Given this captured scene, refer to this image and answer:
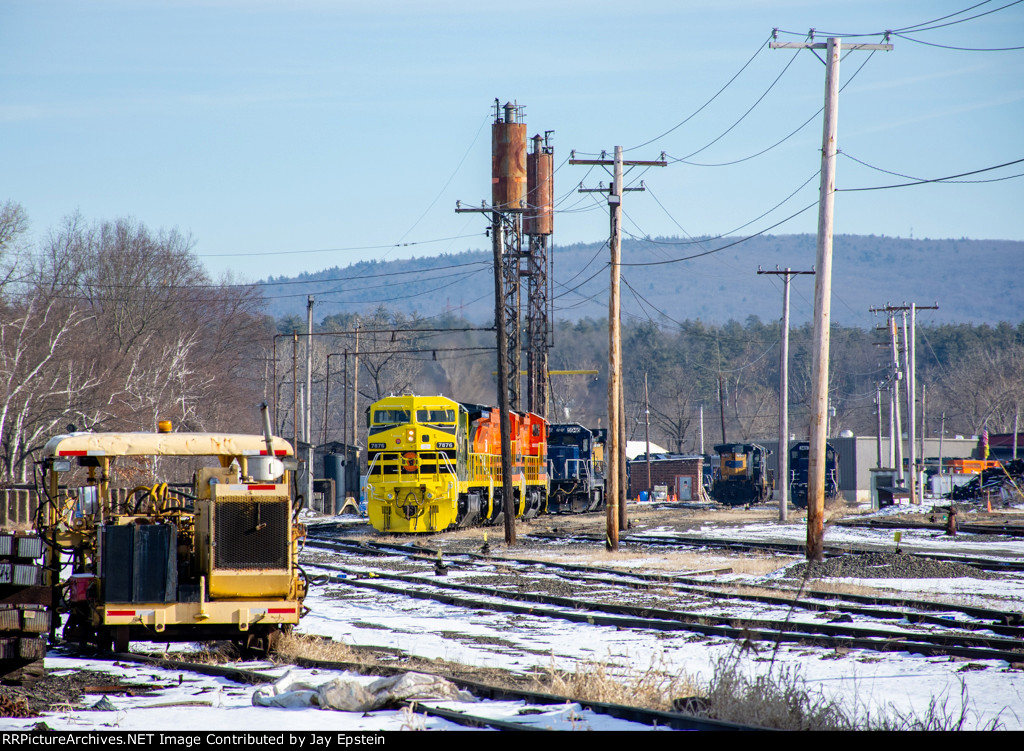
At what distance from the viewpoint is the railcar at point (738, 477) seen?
57.0m

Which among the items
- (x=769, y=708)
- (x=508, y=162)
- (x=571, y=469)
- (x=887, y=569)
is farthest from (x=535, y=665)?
(x=508, y=162)

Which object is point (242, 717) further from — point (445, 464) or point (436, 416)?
point (436, 416)

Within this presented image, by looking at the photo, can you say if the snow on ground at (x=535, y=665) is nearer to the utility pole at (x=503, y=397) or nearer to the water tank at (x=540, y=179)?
the utility pole at (x=503, y=397)

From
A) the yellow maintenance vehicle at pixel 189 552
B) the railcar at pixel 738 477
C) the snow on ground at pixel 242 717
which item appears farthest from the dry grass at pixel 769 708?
the railcar at pixel 738 477

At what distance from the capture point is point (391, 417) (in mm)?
30578

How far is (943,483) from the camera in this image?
184 feet

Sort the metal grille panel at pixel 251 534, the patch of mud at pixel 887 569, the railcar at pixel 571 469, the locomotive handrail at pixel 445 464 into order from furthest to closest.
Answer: the railcar at pixel 571 469, the locomotive handrail at pixel 445 464, the patch of mud at pixel 887 569, the metal grille panel at pixel 251 534

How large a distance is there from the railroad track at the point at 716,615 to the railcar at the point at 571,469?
25840mm

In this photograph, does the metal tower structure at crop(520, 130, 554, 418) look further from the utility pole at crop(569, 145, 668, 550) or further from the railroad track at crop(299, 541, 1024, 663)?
the railroad track at crop(299, 541, 1024, 663)

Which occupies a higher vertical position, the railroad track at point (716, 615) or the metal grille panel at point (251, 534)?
the metal grille panel at point (251, 534)

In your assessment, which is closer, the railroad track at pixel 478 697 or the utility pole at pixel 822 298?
the railroad track at pixel 478 697

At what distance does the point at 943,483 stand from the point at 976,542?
2947cm

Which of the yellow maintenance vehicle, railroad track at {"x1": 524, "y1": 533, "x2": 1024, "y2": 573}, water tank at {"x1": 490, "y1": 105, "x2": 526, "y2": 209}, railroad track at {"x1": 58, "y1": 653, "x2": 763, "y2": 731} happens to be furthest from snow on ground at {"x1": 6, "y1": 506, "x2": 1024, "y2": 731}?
water tank at {"x1": 490, "y1": 105, "x2": 526, "y2": 209}
